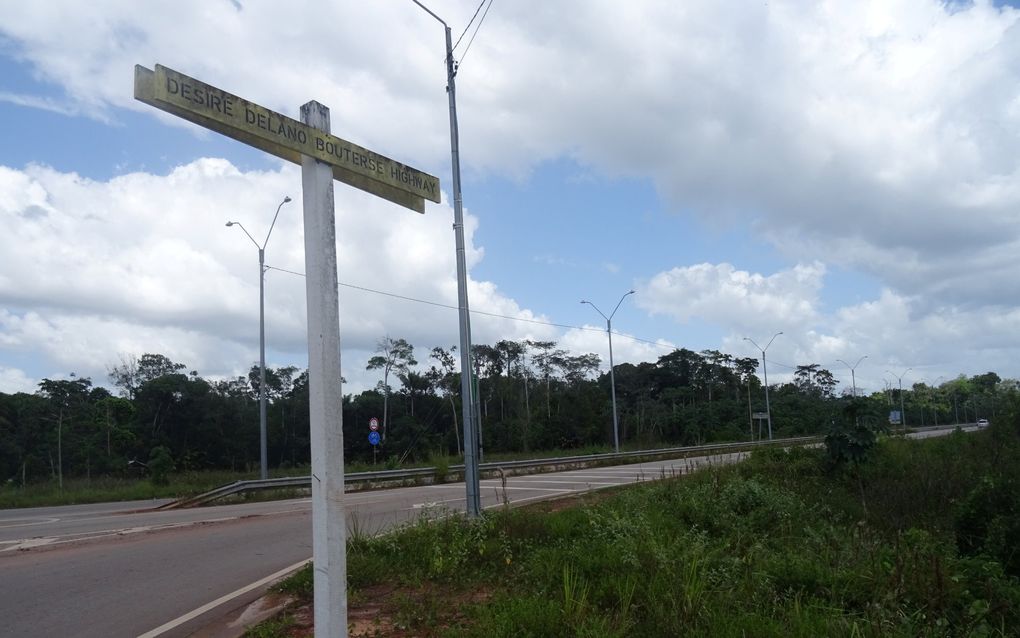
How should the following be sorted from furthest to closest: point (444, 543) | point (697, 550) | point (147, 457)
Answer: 1. point (147, 457)
2. point (444, 543)
3. point (697, 550)

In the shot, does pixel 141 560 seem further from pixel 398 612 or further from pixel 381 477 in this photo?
pixel 381 477

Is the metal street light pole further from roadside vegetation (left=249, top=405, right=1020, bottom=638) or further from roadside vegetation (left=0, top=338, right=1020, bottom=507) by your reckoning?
roadside vegetation (left=0, top=338, right=1020, bottom=507)

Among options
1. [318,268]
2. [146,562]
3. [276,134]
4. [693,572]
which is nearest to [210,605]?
[146,562]

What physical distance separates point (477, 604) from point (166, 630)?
296 centimetres

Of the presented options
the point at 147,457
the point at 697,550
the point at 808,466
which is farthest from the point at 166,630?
the point at 147,457

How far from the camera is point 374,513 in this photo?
15094 mm

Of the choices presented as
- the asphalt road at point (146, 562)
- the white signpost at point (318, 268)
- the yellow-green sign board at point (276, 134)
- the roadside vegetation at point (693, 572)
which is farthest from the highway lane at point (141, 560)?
the yellow-green sign board at point (276, 134)

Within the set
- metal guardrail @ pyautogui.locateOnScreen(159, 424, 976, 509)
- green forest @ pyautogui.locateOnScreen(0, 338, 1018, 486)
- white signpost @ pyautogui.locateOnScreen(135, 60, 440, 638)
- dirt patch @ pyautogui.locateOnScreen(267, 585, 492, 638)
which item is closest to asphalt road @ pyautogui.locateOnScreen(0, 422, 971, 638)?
dirt patch @ pyautogui.locateOnScreen(267, 585, 492, 638)

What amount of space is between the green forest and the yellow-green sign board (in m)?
35.0

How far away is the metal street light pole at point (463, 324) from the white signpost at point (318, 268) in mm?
6163

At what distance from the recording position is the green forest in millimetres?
46656

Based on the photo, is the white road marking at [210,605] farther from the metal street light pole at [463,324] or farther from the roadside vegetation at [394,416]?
the roadside vegetation at [394,416]

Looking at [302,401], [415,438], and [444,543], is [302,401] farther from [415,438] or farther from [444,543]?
[444,543]

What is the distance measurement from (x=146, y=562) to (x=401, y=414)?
52899mm
